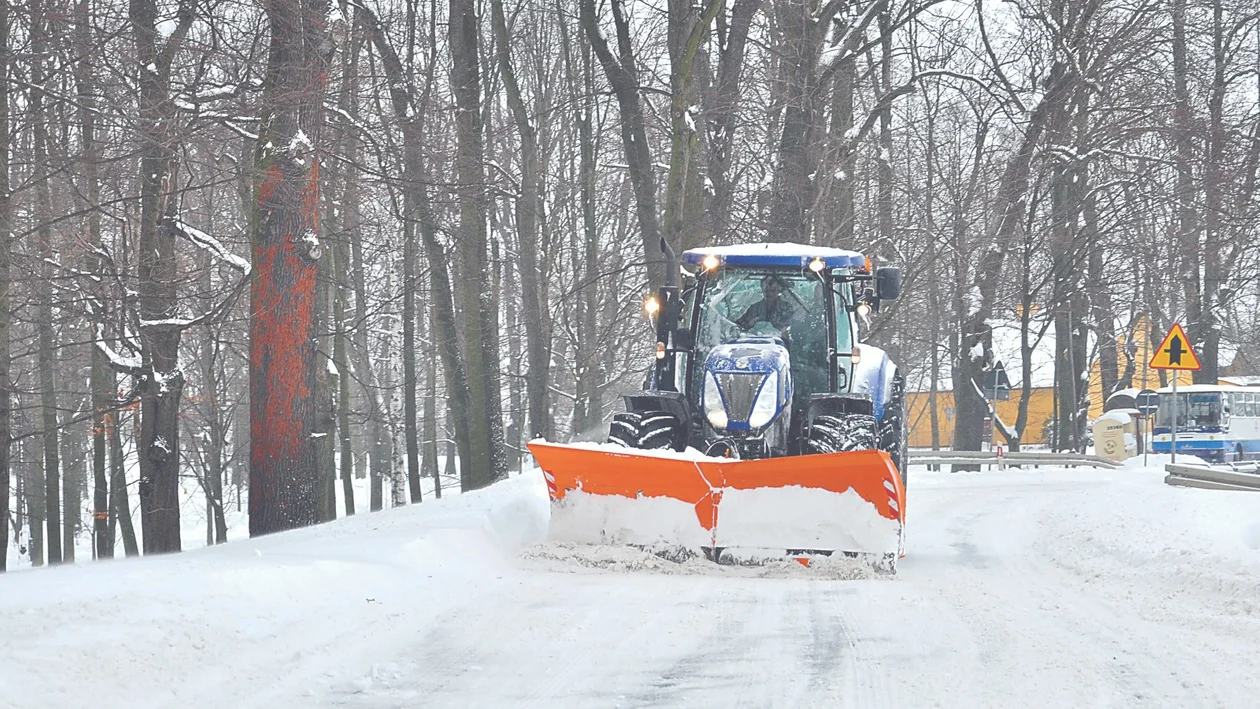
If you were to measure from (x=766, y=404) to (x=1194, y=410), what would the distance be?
29602mm

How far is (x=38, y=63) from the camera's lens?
34.4ft

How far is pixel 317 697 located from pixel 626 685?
134 centimetres

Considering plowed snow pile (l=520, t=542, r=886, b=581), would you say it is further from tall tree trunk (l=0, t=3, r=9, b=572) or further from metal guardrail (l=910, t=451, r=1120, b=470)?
metal guardrail (l=910, t=451, r=1120, b=470)

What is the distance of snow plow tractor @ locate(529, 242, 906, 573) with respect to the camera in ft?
30.4

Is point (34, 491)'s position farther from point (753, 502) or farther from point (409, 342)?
point (753, 502)

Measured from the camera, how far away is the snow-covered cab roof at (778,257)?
11.4 meters

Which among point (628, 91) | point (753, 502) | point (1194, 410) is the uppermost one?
point (628, 91)

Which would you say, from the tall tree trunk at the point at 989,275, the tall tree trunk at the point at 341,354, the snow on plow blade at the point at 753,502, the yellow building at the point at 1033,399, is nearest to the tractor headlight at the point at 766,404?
the snow on plow blade at the point at 753,502

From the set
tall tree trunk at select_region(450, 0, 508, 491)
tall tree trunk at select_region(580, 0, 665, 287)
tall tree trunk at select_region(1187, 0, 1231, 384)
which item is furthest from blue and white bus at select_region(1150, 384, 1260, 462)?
tall tree trunk at select_region(450, 0, 508, 491)

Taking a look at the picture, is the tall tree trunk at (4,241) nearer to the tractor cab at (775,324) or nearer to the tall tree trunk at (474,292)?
the tractor cab at (775,324)

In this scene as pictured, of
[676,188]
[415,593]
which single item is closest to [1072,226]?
[676,188]

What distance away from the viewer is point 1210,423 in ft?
116

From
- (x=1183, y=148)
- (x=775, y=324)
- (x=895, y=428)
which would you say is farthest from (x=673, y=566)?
(x=1183, y=148)

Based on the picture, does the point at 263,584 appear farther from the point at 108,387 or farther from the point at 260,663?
the point at 108,387
